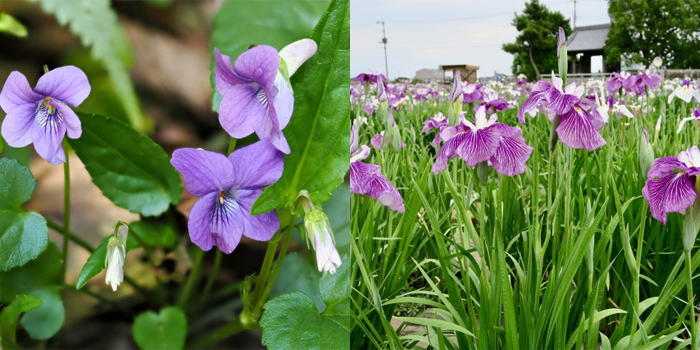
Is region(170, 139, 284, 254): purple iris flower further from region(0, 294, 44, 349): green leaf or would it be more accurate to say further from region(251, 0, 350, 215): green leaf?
region(0, 294, 44, 349): green leaf

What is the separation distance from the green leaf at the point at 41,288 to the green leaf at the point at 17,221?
0.01m

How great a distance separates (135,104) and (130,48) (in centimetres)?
7

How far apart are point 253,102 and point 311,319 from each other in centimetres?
29

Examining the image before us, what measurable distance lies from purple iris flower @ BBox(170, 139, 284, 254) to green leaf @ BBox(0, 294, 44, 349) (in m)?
0.26

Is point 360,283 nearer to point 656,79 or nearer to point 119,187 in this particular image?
point 119,187

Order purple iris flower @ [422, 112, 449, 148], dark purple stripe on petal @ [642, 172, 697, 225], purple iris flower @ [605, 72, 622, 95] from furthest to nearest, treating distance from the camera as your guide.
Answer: purple iris flower @ [605, 72, 622, 95], purple iris flower @ [422, 112, 449, 148], dark purple stripe on petal @ [642, 172, 697, 225]

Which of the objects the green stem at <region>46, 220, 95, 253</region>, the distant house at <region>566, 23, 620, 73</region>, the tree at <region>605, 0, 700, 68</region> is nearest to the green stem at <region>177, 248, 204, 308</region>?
the green stem at <region>46, 220, 95, 253</region>

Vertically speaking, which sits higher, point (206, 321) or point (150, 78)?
point (150, 78)

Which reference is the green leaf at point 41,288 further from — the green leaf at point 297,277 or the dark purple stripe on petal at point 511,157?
the dark purple stripe on petal at point 511,157

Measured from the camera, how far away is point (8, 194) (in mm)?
646

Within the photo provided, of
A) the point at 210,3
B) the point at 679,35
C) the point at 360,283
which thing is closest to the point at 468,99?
the point at 360,283

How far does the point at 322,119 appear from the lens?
66cm

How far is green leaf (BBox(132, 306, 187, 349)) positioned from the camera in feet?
2.31

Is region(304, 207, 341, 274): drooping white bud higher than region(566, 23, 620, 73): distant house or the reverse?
the reverse
